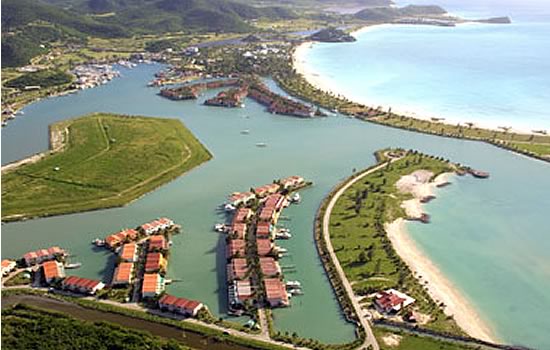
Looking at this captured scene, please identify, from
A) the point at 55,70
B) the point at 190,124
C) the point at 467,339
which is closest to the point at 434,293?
the point at 467,339

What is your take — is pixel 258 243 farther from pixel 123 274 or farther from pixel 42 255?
pixel 42 255

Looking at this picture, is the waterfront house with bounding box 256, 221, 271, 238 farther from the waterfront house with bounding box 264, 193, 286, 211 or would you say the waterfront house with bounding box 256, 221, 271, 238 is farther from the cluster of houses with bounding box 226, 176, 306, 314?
the waterfront house with bounding box 264, 193, 286, 211

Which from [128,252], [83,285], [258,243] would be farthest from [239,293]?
[83,285]

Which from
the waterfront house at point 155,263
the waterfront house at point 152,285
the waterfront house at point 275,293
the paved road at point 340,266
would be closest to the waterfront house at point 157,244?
the waterfront house at point 155,263

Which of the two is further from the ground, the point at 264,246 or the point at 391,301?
the point at 264,246

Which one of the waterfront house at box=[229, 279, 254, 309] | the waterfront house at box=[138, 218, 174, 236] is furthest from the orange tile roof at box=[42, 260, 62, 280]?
the waterfront house at box=[229, 279, 254, 309]

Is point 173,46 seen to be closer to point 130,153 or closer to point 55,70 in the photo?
point 55,70
